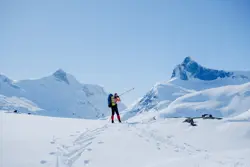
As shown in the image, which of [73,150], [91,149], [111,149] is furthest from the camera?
[111,149]

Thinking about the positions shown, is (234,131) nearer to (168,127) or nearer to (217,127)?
(217,127)

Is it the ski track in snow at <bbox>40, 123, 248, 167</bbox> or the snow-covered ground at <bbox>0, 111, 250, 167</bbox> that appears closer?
the snow-covered ground at <bbox>0, 111, 250, 167</bbox>

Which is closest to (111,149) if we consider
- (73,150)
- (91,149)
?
(91,149)

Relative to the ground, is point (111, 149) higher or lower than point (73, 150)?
lower

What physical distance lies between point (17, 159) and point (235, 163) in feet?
25.4

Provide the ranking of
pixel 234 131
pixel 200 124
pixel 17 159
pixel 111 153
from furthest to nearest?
pixel 200 124 → pixel 234 131 → pixel 111 153 → pixel 17 159

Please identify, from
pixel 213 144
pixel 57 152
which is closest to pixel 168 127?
pixel 213 144

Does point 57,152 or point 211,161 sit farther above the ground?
point 57,152

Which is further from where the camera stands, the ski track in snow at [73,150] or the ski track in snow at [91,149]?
the ski track in snow at [91,149]

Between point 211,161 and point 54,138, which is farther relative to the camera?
point 54,138

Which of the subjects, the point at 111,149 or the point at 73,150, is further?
the point at 111,149

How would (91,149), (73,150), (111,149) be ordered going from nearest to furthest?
(73,150), (91,149), (111,149)

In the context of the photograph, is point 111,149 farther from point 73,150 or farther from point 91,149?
point 73,150

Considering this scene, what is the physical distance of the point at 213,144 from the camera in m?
18.4
